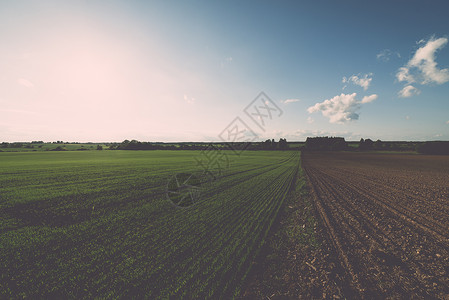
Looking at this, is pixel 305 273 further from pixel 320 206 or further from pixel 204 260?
pixel 320 206

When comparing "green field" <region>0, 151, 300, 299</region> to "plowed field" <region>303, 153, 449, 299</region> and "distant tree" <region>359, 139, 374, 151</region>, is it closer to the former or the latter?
"plowed field" <region>303, 153, 449, 299</region>

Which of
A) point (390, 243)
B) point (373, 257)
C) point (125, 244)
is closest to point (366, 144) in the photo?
point (390, 243)

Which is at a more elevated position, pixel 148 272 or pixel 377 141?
pixel 377 141

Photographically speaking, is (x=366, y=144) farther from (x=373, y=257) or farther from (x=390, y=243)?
(x=373, y=257)

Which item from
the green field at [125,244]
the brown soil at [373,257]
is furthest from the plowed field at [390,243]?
the green field at [125,244]

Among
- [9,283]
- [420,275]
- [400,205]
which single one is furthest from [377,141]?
[9,283]

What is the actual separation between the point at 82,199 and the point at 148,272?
27.6ft

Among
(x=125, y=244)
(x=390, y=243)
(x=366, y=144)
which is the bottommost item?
(x=390, y=243)

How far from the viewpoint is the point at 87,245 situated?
5.32 meters

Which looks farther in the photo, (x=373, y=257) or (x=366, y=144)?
(x=366, y=144)

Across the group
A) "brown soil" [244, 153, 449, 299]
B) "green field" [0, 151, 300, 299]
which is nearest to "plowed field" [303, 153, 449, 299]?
"brown soil" [244, 153, 449, 299]

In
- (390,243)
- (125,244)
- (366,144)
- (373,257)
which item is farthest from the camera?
(366,144)

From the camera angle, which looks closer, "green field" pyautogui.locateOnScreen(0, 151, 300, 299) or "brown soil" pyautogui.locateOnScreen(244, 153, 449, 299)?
"green field" pyautogui.locateOnScreen(0, 151, 300, 299)

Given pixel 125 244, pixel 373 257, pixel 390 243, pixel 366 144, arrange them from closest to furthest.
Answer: pixel 373 257
pixel 125 244
pixel 390 243
pixel 366 144
